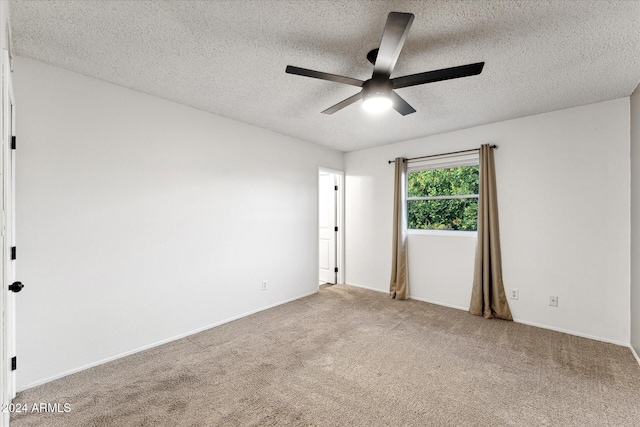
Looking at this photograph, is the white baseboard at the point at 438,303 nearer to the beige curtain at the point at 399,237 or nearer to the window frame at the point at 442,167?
the beige curtain at the point at 399,237

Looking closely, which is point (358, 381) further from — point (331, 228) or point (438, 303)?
point (331, 228)

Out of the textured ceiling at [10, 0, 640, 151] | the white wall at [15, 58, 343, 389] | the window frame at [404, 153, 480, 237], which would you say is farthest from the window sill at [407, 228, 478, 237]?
the white wall at [15, 58, 343, 389]

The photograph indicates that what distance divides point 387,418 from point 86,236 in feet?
9.15

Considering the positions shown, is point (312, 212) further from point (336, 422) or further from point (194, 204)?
point (336, 422)

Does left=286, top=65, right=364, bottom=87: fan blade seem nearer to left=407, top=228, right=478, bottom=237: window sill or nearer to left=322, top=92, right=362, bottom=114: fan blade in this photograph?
left=322, top=92, right=362, bottom=114: fan blade

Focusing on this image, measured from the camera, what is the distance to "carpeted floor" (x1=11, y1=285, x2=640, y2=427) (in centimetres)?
194

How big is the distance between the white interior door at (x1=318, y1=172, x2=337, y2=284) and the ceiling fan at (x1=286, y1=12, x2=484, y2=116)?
3.21 meters

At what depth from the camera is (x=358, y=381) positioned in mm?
2330

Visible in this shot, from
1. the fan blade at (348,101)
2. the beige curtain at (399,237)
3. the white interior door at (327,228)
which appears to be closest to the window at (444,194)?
the beige curtain at (399,237)

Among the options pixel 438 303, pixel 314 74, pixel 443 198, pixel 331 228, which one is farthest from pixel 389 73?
pixel 331 228

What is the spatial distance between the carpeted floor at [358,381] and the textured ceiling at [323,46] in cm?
251

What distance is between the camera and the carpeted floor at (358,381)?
6.36ft

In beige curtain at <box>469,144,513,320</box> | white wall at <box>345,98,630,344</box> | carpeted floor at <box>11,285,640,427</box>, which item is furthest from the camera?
beige curtain at <box>469,144,513,320</box>

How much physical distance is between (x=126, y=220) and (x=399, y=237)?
356cm
